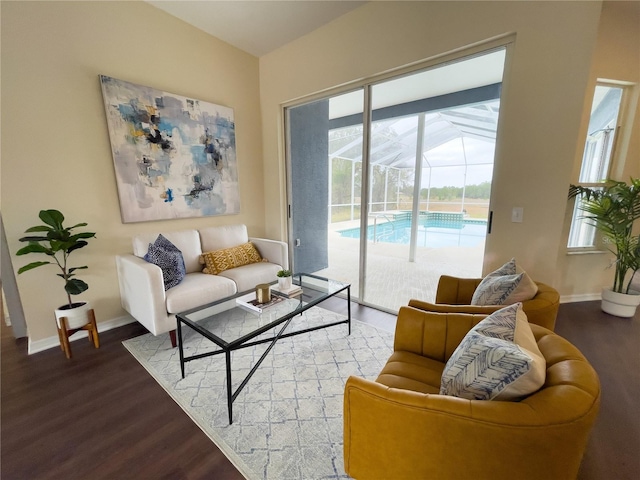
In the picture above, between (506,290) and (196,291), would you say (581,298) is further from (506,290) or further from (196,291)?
(196,291)

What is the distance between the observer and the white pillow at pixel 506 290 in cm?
148

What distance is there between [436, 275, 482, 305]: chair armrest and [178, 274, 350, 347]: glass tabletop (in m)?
0.80

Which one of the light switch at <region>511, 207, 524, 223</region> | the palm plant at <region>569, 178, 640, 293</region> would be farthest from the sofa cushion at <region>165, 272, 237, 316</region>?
the palm plant at <region>569, 178, 640, 293</region>

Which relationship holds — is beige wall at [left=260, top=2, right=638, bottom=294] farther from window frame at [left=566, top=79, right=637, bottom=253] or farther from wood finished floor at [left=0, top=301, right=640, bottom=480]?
wood finished floor at [left=0, top=301, right=640, bottom=480]

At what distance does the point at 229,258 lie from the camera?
2850 mm

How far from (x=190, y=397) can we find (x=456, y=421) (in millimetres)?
1586

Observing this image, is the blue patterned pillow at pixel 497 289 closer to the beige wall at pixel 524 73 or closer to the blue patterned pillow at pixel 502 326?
the blue patterned pillow at pixel 502 326

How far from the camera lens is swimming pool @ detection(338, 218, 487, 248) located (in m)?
4.75

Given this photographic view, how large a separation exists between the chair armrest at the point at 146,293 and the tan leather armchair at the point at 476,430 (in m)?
1.75

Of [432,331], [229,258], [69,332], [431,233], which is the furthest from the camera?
[431,233]

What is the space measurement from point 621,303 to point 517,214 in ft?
6.04

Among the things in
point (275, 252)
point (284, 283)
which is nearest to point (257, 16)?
point (275, 252)

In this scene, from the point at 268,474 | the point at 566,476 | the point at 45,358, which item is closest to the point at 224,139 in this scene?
the point at 45,358

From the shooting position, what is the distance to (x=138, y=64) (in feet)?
8.06
